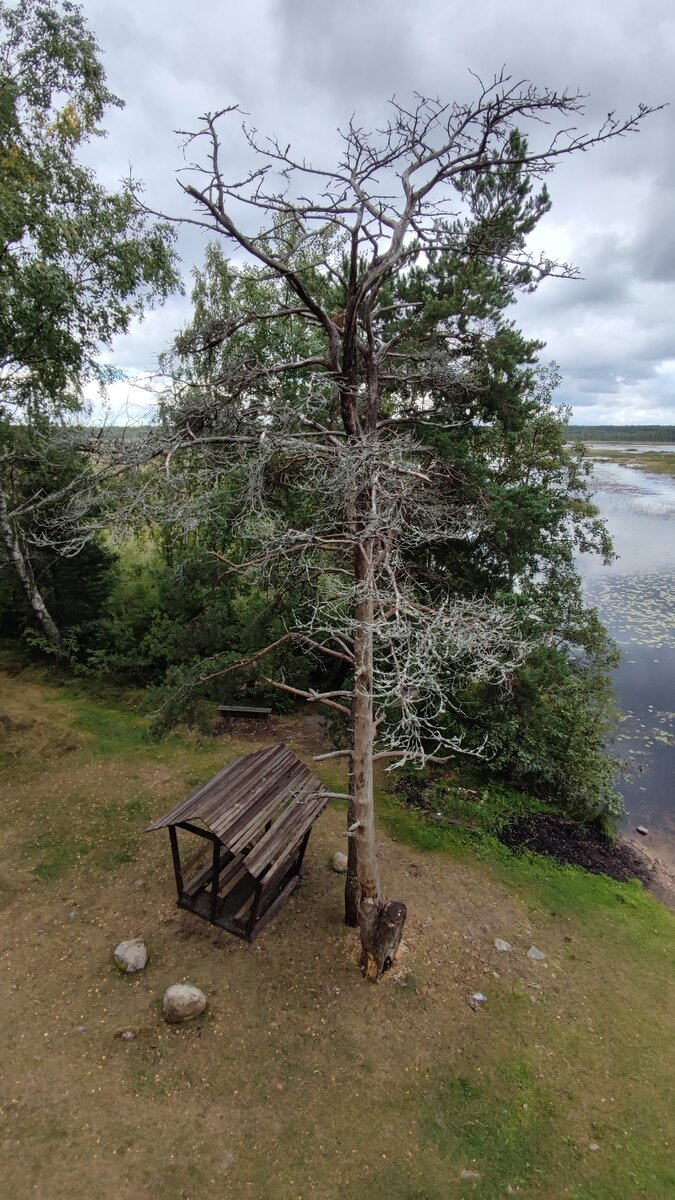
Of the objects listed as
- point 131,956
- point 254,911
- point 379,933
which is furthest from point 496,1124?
point 131,956

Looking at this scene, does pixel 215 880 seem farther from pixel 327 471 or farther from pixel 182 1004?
pixel 327 471

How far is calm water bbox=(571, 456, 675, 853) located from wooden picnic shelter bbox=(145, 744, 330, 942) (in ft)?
20.5

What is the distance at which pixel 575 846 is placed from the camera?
24.8 ft

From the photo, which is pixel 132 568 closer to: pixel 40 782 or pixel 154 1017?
pixel 40 782

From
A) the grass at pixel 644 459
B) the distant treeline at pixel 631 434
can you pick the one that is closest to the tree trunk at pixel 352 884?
the grass at pixel 644 459

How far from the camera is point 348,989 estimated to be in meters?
4.94

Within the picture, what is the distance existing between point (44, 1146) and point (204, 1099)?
1.07 meters

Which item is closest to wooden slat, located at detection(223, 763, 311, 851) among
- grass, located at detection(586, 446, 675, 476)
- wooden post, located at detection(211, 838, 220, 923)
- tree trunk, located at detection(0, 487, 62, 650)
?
wooden post, located at detection(211, 838, 220, 923)

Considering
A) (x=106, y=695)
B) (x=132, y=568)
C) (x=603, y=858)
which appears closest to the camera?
(x=603, y=858)

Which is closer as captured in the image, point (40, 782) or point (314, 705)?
point (40, 782)

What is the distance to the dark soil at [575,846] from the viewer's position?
7262mm

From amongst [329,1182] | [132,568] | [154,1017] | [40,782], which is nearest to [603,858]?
[329,1182]

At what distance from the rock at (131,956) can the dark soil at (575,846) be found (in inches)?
189

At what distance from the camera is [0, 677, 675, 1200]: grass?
3635 millimetres
